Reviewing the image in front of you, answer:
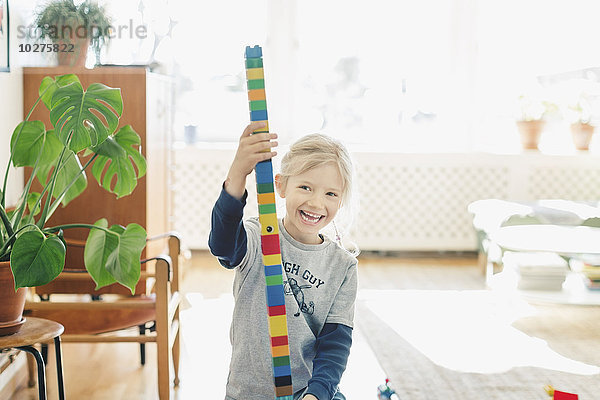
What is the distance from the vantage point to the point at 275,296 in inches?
55.8

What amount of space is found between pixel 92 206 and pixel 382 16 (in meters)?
3.13

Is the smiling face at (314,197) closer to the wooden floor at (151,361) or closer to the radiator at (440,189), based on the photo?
the wooden floor at (151,361)

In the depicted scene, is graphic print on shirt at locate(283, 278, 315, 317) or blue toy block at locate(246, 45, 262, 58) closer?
blue toy block at locate(246, 45, 262, 58)

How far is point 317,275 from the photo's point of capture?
5.52 ft

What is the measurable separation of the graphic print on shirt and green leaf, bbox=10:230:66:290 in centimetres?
55

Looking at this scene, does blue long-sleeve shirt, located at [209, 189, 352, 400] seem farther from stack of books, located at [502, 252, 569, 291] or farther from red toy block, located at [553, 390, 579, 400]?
stack of books, located at [502, 252, 569, 291]

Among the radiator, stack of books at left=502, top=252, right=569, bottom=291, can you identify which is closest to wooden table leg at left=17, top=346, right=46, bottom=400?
stack of books at left=502, top=252, right=569, bottom=291

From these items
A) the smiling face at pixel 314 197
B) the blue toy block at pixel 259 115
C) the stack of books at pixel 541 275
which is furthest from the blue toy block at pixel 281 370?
the stack of books at pixel 541 275

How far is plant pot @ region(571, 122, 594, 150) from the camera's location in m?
5.21

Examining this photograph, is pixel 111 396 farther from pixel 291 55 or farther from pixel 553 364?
pixel 291 55

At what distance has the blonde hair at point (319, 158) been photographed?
5.44ft

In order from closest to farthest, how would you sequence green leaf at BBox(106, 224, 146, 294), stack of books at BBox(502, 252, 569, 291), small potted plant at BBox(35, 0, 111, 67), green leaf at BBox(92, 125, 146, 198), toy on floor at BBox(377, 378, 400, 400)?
1. green leaf at BBox(106, 224, 146, 294)
2. green leaf at BBox(92, 125, 146, 198)
3. toy on floor at BBox(377, 378, 400, 400)
4. small potted plant at BBox(35, 0, 111, 67)
5. stack of books at BBox(502, 252, 569, 291)

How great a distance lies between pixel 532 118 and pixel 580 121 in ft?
1.12

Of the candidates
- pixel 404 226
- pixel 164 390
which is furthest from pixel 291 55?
pixel 164 390
